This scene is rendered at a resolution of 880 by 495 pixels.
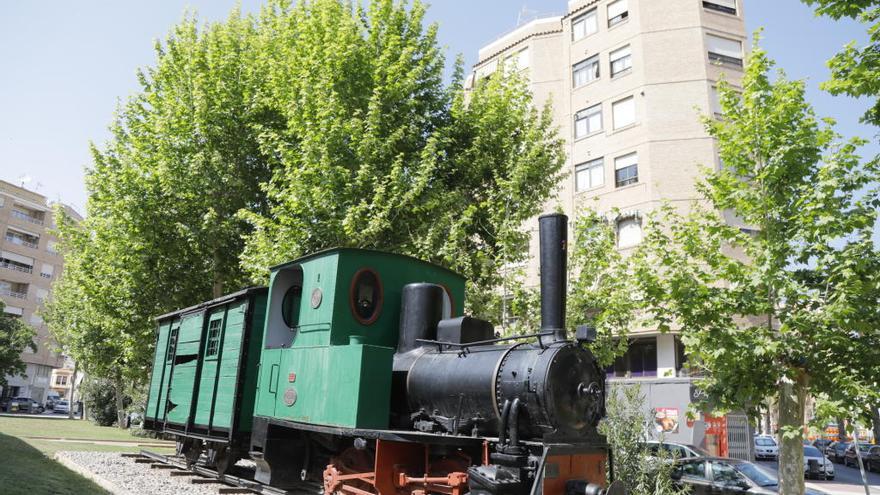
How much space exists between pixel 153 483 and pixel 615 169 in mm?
22419

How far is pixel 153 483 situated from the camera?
10234 mm

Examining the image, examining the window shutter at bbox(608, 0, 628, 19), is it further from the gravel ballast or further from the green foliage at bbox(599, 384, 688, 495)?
the gravel ballast

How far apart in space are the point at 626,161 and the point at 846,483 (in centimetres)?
1563

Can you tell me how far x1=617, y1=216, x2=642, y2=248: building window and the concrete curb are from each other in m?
20.5

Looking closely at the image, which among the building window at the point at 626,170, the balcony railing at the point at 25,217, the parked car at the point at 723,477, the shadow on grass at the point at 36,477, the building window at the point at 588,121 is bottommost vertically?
the shadow on grass at the point at 36,477

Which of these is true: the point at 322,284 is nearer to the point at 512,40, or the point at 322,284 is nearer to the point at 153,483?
the point at 153,483

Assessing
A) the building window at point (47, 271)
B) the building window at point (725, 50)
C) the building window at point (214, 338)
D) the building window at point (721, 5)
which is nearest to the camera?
the building window at point (214, 338)

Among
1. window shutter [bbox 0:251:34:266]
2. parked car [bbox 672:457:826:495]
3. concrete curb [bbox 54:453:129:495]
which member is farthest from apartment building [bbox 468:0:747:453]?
window shutter [bbox 0:251:34:266]

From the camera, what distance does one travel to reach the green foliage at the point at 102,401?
36.5 metres

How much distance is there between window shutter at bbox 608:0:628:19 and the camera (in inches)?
1134

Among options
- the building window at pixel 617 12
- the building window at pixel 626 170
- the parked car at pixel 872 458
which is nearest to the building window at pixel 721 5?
the building window at pixel 617 12

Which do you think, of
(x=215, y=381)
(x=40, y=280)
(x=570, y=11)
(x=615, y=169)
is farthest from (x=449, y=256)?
(x=40, y=280)

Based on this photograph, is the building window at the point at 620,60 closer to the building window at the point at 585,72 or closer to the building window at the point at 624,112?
the building window at the point at 585,72

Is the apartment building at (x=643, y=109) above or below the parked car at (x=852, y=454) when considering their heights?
above
